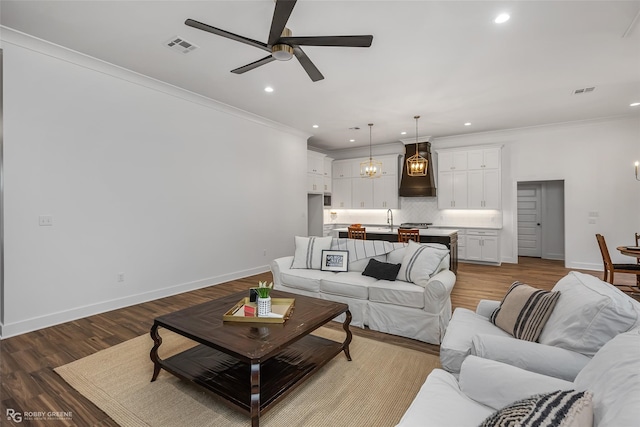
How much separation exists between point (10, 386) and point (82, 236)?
5.99 ft

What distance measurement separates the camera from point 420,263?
3.39 m

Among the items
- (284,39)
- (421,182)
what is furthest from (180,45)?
(421,182)

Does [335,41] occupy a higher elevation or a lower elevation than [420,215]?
higher

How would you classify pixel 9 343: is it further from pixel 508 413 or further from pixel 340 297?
pixel 508 413

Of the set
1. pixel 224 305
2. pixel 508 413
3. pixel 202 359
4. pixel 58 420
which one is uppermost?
pixel 508 413

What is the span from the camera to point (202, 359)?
2355 mm

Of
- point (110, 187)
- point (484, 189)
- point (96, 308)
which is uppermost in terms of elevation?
point (484, 189)

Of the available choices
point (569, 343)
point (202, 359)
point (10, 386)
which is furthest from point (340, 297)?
point (10, 386)

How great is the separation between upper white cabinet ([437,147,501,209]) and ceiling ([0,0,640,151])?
5.05 feet

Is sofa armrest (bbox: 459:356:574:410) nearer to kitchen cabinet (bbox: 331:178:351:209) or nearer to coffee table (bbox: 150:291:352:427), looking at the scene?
coffee table (bbox: 150:291:352:427)

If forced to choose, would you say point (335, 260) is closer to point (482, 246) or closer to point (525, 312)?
point (525, 312)

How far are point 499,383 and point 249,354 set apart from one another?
131 cm

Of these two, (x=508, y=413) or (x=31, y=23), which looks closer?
(x=508, y=413)

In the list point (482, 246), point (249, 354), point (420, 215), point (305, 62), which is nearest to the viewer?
point (249, 354)
